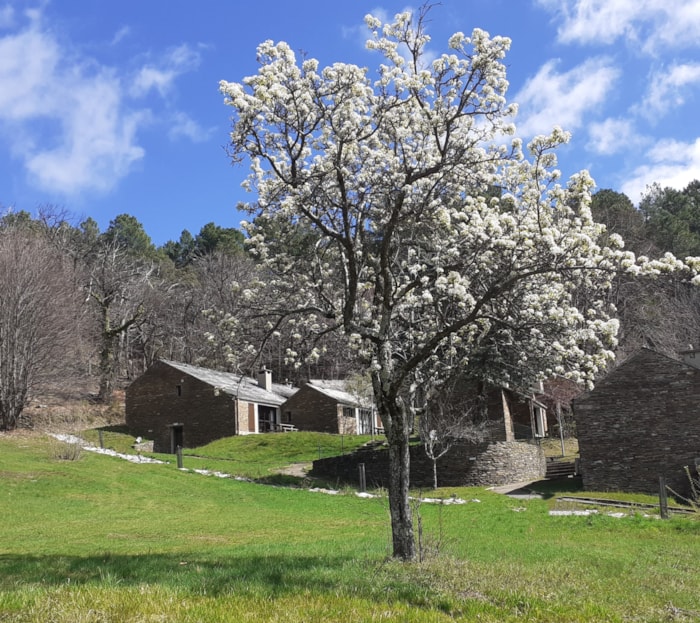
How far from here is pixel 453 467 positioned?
106 feet

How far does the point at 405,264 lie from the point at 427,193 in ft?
5.85

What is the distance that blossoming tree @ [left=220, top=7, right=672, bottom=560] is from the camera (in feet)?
32.0

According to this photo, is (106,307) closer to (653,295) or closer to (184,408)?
(184,408)

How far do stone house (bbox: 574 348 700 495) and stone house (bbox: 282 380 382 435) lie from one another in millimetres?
22950

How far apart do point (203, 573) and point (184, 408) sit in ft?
136

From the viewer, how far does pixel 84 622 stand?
5203mm

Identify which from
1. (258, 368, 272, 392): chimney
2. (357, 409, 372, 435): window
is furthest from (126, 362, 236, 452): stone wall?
(357, 409, 372, 435): window

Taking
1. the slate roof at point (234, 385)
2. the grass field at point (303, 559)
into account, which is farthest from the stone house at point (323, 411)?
the grass field at point (303, 559)

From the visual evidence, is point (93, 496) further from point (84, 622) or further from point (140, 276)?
point (140, 276)

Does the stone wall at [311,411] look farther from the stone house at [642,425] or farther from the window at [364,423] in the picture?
the stone house at [642,425]

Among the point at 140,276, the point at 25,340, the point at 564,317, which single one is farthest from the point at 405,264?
the point at 140,276

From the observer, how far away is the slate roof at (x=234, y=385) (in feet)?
158

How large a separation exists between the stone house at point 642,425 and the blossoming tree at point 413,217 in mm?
19727

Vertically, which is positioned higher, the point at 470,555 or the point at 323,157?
the point at 323,157
